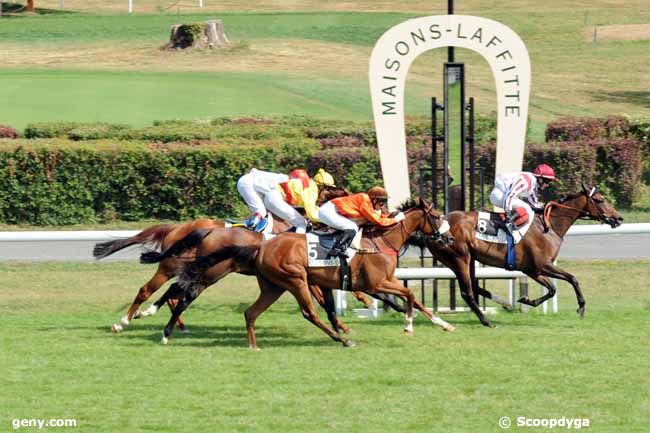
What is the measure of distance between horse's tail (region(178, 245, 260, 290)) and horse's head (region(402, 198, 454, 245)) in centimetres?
146

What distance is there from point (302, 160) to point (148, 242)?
22.7ft

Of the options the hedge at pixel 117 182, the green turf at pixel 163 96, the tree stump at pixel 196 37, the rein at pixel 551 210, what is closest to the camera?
the rein at pixel 551 210

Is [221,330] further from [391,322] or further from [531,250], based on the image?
[531,250]

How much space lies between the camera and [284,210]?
12.0 m

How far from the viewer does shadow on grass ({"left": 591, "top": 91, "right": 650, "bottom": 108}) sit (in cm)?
2950

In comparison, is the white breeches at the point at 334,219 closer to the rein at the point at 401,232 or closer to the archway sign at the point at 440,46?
the rein at the point at 401,232

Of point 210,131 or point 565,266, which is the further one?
point 210,131

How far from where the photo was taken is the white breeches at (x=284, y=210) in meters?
12.0

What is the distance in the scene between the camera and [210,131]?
21.3 m

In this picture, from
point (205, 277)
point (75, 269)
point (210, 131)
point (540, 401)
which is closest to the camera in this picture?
point (540, 401)

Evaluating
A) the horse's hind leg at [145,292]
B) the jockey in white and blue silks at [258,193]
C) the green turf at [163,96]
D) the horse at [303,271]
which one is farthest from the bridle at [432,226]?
the green turf at [163,96]

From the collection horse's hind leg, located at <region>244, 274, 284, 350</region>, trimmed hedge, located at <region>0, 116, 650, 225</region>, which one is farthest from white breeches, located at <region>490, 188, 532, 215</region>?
trimmed hedge, located at <region>0, 116, 650, 225</region>

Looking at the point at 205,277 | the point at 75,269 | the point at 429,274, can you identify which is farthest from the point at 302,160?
the point at 205,277

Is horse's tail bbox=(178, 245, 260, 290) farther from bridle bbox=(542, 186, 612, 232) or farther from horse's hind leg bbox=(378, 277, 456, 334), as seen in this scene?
bridle bbox=(542, 186, 612, 232)
